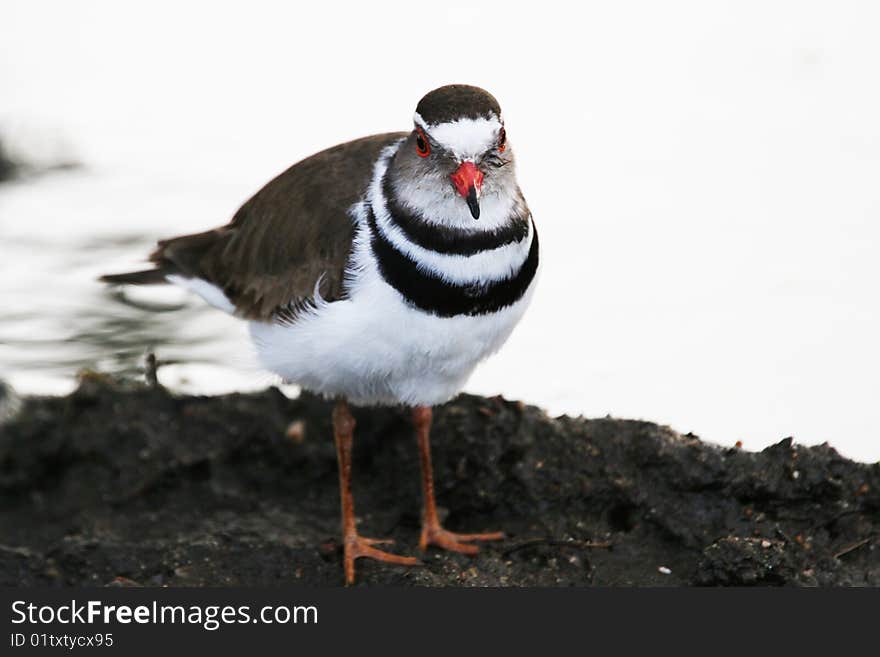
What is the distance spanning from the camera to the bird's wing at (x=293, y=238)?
17.0 feet

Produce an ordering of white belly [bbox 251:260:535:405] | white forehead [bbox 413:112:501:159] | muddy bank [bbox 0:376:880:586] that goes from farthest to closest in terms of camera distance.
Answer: muddy bank [bbox 0:376:880:586], white belly [bbox 251:260:535:405], white forehead [bbox 413:112:501:159]

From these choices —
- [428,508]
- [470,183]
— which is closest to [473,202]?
[470,183]

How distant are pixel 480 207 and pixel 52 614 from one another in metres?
2.04

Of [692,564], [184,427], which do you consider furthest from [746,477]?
[184,427]

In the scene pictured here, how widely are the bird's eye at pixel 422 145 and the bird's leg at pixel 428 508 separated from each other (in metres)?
1.06

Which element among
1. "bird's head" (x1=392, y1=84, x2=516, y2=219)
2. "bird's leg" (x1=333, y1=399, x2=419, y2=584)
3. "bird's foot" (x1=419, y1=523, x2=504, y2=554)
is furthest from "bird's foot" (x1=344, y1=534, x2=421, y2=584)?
"bird's head" (x1=392, y1=84, x2=516, y2=219)

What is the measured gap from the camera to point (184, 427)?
228 inches

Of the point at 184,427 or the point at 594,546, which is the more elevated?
the point at 184,427

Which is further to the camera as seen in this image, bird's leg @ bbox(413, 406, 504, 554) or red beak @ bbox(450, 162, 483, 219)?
bird's leg @ bbox(413, 406, 504, 554)

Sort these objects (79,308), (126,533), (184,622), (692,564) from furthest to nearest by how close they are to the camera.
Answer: (79,308) < (126,533) < (692,564) < (184,622)

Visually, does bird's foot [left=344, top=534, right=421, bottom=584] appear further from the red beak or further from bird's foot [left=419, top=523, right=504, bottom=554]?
the red beak

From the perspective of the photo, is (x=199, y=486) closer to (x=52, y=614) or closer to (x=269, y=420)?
(x=269, y=420)

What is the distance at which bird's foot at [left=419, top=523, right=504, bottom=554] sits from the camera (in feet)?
17.5

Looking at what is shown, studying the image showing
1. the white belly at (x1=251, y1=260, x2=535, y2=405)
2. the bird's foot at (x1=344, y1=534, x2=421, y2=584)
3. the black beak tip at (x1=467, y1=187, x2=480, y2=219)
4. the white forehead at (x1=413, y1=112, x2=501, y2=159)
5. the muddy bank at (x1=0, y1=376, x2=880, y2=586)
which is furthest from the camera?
the bird's foot at (x1=344, y1=534, x2=421, y2=584)
